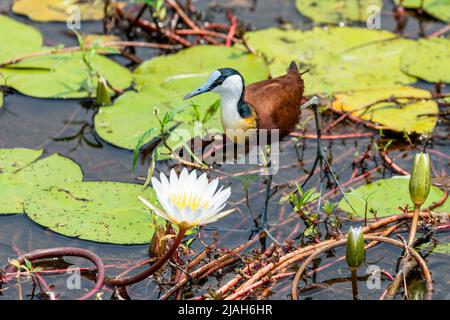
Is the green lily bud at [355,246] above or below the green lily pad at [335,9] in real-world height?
below

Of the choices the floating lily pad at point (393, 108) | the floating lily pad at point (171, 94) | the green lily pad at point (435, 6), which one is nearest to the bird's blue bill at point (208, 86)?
the floating lily pad at point (171, 94)

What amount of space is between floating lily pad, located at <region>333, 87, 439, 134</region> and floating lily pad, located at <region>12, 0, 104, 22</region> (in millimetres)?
2196

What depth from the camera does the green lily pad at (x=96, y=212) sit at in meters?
4.19

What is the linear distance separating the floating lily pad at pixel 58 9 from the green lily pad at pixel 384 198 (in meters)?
2.89

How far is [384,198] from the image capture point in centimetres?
459

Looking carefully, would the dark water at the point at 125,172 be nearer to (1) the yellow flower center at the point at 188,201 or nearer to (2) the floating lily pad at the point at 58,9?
(2) the floating lily pad at the point at 58,9

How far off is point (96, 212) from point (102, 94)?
126 centimetres

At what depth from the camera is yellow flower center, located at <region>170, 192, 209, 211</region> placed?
3.60m

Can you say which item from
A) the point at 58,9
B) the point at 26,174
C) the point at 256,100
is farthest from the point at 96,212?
the point at 58,9

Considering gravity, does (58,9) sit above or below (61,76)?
above

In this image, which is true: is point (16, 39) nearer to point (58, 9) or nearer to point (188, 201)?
point (58, 9)

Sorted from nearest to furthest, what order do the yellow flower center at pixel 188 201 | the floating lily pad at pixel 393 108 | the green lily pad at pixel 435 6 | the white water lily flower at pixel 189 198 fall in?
the white water lily flower at pixel 189 198
the yellow flower center at pixel 188 201
the floating lily pad at pixel 393 108
the green lily pad at pixel 435 6

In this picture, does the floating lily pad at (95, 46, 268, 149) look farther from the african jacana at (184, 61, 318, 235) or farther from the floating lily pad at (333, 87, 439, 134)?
the floating lily pad at (333, 87, 439, 134)
